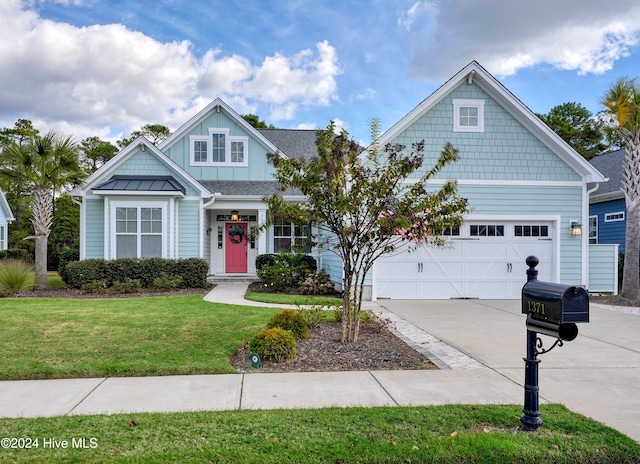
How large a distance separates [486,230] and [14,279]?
13.3 meters

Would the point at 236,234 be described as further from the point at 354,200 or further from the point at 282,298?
the point at 354,200

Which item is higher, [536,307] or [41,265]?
[536,307]

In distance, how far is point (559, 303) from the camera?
336 centimetres

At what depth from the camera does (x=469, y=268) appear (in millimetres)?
13023

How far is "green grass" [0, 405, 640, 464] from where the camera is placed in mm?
3201

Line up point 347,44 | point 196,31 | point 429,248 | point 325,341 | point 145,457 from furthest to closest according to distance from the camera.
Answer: point 347,44 < point 196,31 < point 429,248 < point 325,341 < point 145,457

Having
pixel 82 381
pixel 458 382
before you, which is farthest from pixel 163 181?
pixel 458 382

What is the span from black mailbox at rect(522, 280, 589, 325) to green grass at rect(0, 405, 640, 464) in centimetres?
92

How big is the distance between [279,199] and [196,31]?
32.2 feet

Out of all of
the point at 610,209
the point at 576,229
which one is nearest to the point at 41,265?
the point at 576,229

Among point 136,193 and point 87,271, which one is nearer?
point 87,271

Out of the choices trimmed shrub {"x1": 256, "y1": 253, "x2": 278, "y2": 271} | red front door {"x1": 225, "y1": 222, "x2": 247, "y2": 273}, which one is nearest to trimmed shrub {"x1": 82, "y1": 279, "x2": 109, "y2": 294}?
trimmed shrub {"x1": 256, "y1": 253, "x2": 278, "y2": 271}

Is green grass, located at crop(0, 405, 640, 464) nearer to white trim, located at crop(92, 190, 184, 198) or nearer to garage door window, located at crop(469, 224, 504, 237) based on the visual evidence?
garage door window, located at crop(469, 224, 504, 237)

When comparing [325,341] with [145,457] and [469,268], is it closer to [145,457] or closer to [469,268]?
[145,457]
